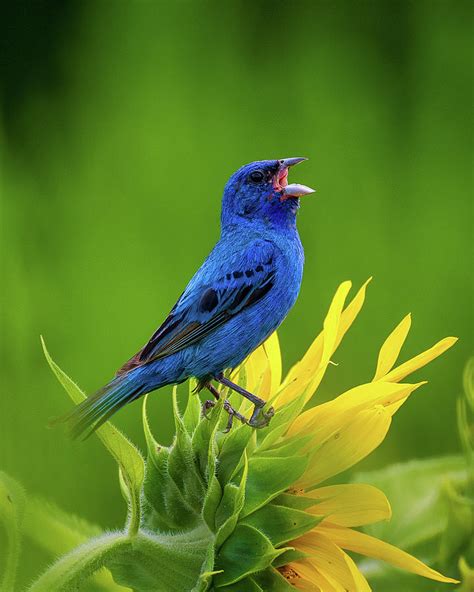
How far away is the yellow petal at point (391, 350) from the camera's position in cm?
92

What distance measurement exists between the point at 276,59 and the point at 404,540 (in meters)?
0.69

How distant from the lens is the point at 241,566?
0.88 metres

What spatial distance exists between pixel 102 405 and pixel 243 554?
190 millimetres

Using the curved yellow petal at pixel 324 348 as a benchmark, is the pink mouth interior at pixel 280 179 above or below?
above

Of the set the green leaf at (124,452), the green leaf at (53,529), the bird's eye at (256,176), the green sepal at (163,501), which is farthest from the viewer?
the bird's eye at (256,176)

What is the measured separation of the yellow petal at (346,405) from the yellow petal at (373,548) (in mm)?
97

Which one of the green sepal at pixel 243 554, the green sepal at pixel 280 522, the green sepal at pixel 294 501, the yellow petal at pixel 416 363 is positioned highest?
the yellow petal at pixel 416 363

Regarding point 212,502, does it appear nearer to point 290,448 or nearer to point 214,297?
point 290,448

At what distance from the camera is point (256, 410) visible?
940mm

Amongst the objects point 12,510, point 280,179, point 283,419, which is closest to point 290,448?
point 283,419

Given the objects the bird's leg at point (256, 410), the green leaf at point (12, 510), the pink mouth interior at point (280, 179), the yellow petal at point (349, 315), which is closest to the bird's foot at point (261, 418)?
the bird's leg at point (256, 410)

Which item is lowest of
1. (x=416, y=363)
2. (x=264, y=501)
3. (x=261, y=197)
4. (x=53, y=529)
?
(x=53, y=529)

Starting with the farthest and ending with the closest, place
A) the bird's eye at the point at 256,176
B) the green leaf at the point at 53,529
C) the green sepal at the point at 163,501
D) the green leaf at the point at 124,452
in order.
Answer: the bird's eye at the point at 256,176, the green leaf at the point at 53,529, the green sepal at the point at 163,501, the green leaf at the point at 124,452

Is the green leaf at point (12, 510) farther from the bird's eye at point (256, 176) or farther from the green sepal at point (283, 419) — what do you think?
the bird's eye at point (256, 176)
